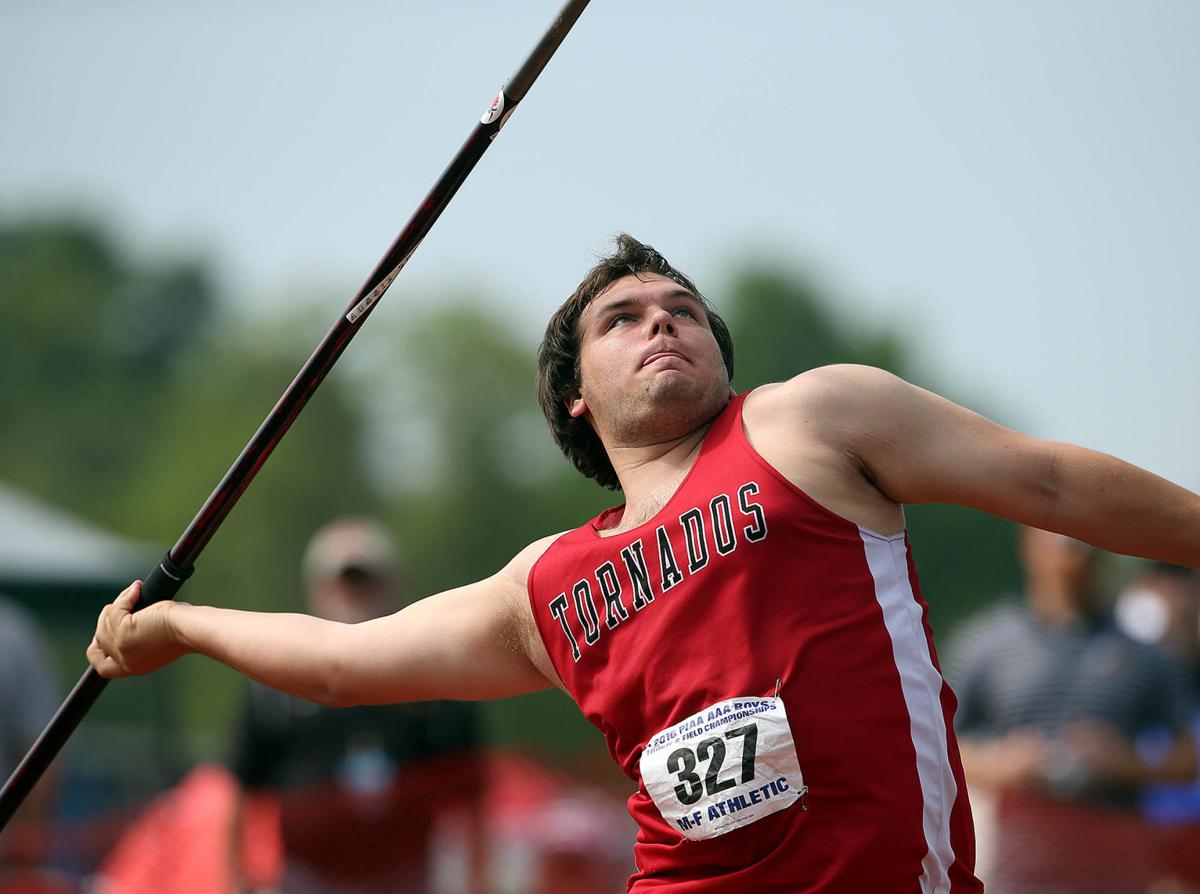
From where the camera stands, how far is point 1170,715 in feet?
22.4

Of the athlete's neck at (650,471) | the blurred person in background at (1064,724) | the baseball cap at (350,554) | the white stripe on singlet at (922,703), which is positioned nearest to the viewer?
the white stripe on singlet at (922,703)

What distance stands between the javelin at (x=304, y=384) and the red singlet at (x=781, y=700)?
106 cm

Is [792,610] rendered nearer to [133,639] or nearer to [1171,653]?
[133,639]

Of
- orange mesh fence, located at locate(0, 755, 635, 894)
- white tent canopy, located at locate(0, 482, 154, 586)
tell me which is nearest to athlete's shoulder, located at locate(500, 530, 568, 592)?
orange mesh fence, located at locate(0, 755, 635, 894)

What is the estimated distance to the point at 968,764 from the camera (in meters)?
6.86

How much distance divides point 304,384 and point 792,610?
1512 mm

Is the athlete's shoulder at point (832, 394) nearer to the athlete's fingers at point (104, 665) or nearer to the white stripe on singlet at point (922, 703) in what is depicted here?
the white stripe on singlet at point (922, 703)

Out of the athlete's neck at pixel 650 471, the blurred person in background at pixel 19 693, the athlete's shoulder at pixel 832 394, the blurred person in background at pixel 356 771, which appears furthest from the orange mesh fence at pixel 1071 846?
the blurred person in background at pixel 19 693

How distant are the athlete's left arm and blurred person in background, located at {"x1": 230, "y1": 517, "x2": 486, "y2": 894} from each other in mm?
4161

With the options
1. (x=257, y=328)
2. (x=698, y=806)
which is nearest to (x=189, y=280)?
(x=257, y=328)

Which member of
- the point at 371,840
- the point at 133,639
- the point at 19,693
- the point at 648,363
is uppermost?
the point at 19,693

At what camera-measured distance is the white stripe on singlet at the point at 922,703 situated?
127 inches

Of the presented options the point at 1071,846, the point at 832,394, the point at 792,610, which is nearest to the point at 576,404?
the point at 832,394

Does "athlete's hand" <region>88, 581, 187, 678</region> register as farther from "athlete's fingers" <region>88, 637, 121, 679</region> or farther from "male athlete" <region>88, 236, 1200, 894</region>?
"male athlete" <region>88, 236, 1200, 894</region>
